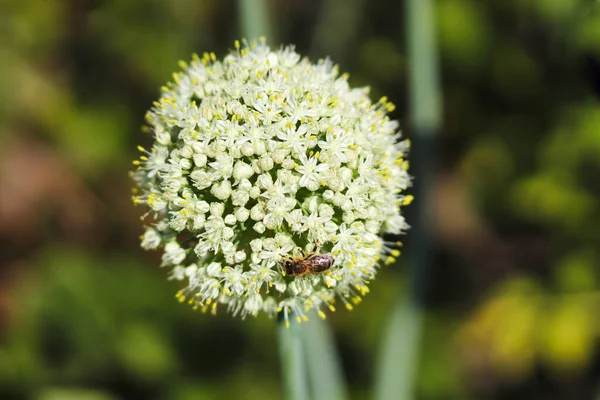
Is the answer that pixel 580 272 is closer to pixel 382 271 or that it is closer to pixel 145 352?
pixel 382 271

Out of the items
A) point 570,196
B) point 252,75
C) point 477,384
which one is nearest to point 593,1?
point 570,196

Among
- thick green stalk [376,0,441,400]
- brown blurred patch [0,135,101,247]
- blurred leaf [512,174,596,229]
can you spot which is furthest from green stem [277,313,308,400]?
brown blurred patch [0,135,101,247]

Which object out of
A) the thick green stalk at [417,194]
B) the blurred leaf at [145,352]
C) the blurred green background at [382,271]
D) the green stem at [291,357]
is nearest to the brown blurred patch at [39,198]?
the blurred green background at [382,271]

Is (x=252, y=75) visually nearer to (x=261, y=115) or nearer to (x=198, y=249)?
(x=261, y=115)

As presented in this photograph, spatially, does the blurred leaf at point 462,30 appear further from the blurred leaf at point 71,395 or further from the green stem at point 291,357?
the blurred leaf at point 71,395

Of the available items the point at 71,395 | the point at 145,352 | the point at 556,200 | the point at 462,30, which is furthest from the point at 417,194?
the point at 71,395

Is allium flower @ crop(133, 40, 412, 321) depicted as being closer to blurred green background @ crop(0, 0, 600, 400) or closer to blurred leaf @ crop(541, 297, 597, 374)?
blurred green background @ crop(0, 0, 600, 400)

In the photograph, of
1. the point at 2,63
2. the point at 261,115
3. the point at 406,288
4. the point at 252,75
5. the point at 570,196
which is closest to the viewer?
the point at 261,115
